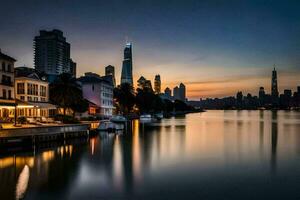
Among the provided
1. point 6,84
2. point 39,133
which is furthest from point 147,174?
point 6,84

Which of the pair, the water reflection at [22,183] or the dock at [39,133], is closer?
the water reflection at [22,183]

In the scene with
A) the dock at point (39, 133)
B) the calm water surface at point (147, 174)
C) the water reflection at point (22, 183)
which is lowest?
the calm water surface at point (147, 174)

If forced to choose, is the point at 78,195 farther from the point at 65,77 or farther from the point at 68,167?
the point at 65,77

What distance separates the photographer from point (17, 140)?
49.6 metres

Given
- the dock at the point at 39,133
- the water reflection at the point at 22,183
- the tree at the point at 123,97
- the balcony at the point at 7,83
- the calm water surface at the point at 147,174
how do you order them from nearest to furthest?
the water reflection at the point at 22,183 → the calm water surface at the point at 147,174 → the dock at the point at 39,133 → the balcony at the point at 7,83 → the tree at the point at 123,97

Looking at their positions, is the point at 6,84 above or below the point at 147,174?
above

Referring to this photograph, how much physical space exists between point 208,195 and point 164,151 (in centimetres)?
2754

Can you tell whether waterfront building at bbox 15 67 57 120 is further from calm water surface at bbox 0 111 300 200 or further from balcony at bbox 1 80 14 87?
calm water surface at bbox 0 111 300 200

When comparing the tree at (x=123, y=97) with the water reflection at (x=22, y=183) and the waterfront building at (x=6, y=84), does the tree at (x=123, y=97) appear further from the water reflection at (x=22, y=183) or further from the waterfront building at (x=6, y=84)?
the water reflection at (x=22, y=183)

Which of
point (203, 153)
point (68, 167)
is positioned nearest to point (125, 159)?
point (68, 167)

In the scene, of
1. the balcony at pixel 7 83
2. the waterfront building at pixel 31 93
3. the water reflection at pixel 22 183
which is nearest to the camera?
the water reflection at pixel 22 183

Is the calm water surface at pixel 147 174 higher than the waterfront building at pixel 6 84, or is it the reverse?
the waterfront building at pixel 6 84

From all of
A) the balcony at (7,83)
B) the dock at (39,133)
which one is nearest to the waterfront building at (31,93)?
the balcony at (7,83)

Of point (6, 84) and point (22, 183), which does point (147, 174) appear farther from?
point (6, 84)
